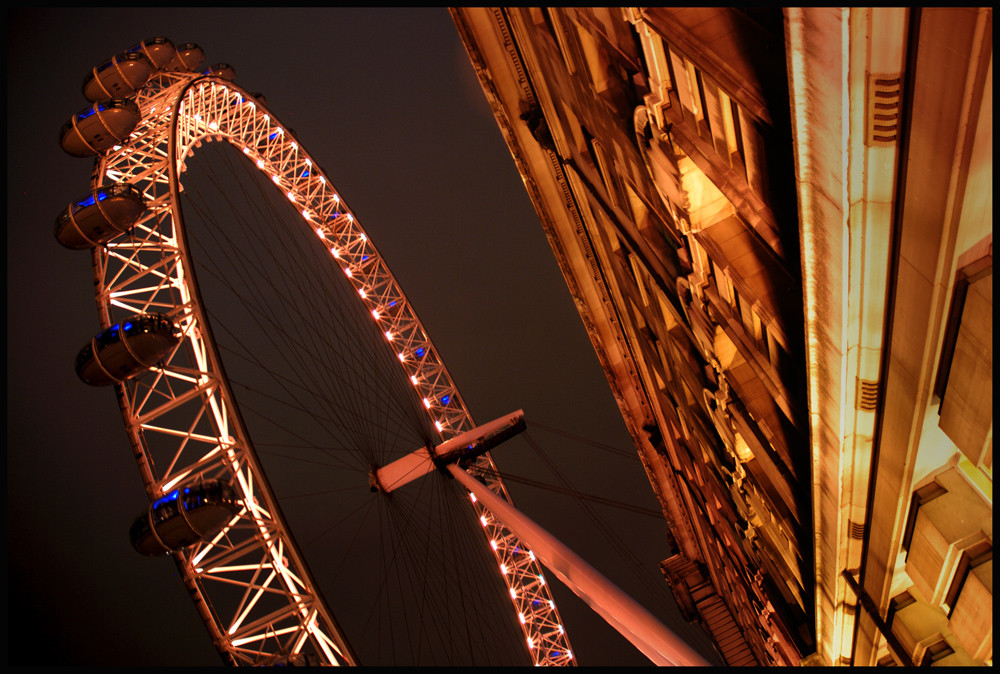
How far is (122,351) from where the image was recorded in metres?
16.3

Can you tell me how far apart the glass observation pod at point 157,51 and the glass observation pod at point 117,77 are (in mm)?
971

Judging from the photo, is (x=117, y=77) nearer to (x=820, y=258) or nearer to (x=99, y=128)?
(x=99, y=128)

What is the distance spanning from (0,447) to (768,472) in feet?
53.4

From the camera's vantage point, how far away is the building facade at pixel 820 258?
557 cm

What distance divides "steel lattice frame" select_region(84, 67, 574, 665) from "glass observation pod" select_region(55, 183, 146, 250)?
2.92 feet

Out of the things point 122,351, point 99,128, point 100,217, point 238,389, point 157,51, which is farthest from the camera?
point 238,389

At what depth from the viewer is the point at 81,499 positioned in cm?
4131

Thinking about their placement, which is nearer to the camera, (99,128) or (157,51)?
(99,128)

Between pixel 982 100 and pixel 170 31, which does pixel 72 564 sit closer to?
pixel 170 31

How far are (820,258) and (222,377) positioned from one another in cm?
1441

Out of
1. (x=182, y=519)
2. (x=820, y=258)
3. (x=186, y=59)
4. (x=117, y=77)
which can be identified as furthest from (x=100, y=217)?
(x=820, y=258)

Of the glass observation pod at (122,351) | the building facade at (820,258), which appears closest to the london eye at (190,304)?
the glass observation pod at (122,351)

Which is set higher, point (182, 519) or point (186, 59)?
point (186, 59)

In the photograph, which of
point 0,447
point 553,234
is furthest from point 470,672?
point 553,234
